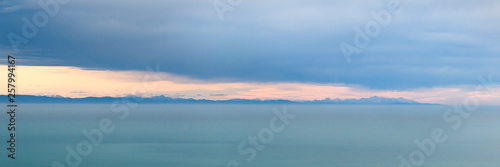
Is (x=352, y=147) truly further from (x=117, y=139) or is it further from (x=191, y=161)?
(x=117, y=139)

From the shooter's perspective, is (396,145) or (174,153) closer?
(174,153)

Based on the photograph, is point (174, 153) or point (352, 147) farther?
point (352, 147)

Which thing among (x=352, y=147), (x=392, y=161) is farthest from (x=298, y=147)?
(x=392, y=161)

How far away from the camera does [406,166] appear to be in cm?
2469

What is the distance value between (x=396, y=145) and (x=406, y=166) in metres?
8.78

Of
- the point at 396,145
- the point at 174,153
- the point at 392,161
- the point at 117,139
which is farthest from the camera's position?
the point at 117,139

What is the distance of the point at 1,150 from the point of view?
28172 millimetres

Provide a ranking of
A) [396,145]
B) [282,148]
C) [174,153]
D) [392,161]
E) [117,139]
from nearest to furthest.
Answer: [392,161] < [174,153] < [282,148] < [396,145] < [117,139]

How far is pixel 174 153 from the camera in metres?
27.9

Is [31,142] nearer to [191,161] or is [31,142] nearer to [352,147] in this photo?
[191,161]

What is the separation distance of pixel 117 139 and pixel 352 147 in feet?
54.9

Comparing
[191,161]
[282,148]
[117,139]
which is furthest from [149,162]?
[117,139]

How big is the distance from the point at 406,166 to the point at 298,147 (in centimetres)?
785

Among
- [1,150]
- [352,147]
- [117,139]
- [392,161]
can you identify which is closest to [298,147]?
[352,147]
